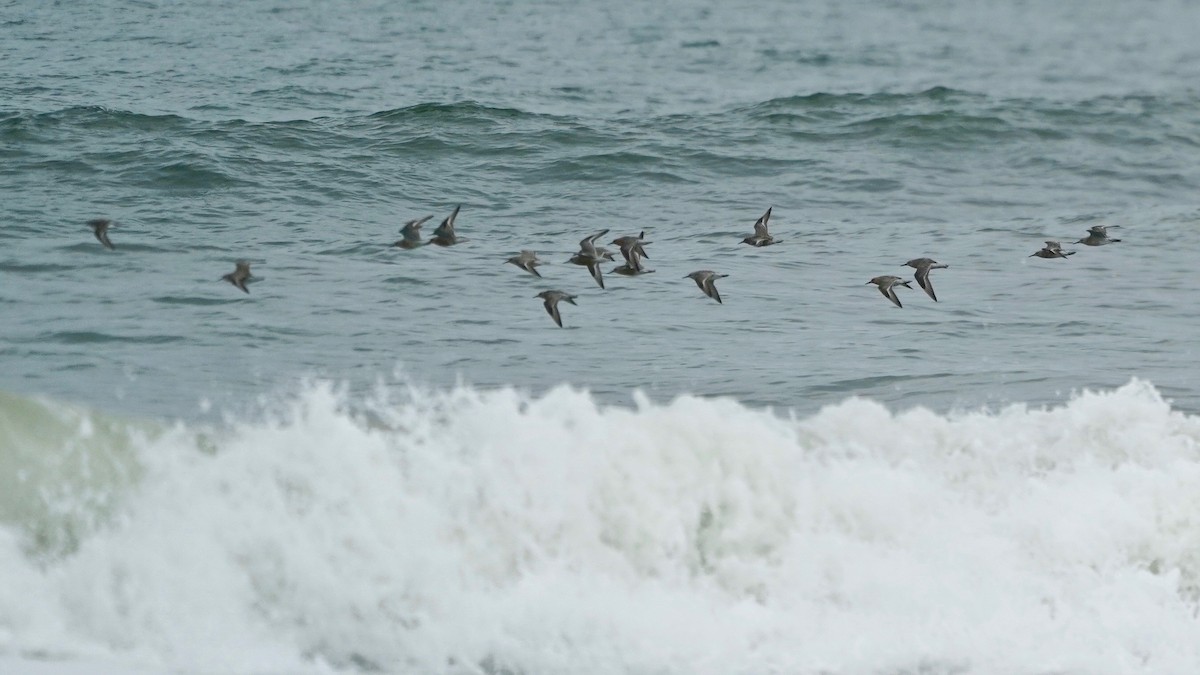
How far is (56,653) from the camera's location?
24.3ft

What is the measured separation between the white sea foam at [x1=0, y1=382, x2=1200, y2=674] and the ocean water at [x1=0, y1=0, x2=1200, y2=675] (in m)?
0.02

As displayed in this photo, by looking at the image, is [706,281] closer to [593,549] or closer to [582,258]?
[582,258]

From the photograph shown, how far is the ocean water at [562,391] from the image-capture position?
8.22m

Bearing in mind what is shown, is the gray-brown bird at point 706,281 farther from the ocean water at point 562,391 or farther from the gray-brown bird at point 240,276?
the gray-brown bird at point 240,276

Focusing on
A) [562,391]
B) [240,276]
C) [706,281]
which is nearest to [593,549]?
[562,391]

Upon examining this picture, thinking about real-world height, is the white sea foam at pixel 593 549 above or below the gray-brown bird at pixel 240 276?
below

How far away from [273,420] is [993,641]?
4484 mm

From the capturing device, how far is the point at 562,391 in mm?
9508

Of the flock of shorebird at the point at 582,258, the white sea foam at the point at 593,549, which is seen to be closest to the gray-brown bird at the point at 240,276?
the flock of shorebird at the point at 582,258

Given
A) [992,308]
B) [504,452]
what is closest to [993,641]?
[504,452]

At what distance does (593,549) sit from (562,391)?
1.20 metres

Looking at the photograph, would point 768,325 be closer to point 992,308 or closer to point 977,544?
point 992,308

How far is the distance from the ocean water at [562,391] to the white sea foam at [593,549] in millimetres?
23

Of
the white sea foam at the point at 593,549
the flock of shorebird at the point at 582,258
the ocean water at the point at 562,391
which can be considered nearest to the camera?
the white sea foam at the point at 593,549
